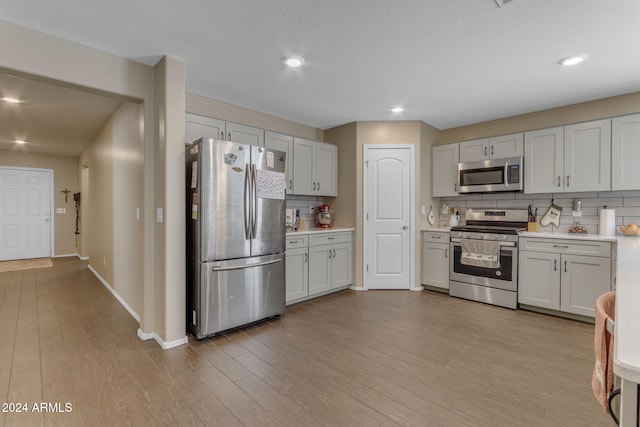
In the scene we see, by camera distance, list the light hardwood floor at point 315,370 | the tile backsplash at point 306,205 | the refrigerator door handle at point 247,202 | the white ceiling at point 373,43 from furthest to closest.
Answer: the tile backsplash at point 306,205
the refrigerator door handle at point 247,202
the white ceiling at point 373,43
the light hardwood floor at point 315,370

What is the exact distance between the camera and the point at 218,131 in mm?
3312

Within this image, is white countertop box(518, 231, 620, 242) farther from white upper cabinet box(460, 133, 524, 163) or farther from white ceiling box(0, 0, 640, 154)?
white ceiling box(0, 0, 640, 154)

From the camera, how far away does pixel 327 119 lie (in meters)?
4.35

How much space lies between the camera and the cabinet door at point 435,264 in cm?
414

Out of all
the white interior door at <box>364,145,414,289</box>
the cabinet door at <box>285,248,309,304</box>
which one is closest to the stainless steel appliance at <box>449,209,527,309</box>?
the white interior door at <box>364,145,414,289</box>

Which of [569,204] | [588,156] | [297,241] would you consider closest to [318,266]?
[297,241]

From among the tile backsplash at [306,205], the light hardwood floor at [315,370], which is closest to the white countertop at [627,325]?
the light hardwood floor at [315,370]

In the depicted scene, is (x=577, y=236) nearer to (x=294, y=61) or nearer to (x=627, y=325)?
(x=627, y=325)

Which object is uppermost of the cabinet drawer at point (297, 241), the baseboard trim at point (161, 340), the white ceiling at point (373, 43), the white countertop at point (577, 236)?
the white ceiling at point (373, 43)

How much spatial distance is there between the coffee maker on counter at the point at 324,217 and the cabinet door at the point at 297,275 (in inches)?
37.2

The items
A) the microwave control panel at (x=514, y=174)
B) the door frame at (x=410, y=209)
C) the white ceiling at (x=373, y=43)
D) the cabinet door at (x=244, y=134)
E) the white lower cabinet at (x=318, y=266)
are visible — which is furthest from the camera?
the door frame at (x=410, y=209)

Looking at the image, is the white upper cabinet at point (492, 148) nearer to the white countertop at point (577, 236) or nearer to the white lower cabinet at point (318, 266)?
the white countertop at point (577, 236)

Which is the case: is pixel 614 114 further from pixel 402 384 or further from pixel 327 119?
pixel 402 384

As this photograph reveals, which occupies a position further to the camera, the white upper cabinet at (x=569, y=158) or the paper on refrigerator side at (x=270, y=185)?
the white upper cabinet at (x=569, y=158)
